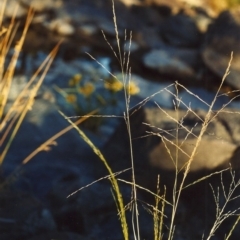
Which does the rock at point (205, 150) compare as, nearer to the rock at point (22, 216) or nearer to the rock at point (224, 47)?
the rock at point (22, 216)

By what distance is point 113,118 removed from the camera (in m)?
4.28

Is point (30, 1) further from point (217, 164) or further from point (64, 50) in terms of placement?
point (217, 164)

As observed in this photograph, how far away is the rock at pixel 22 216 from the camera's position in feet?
8.08

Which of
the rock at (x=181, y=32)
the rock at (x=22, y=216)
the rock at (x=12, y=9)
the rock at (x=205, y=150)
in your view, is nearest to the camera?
the rock at (x=22, y=216)

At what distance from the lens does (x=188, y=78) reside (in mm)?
5461

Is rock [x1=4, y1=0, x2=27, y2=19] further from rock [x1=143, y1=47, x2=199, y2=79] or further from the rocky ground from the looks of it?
rock [x1=143, y1=47, x2=199, y2=79]

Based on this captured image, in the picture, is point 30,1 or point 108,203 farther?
point 30,1

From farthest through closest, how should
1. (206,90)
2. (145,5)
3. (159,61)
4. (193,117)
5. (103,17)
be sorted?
(145,5) → (103,17) → (159,61) → (206,90) → (193,117)

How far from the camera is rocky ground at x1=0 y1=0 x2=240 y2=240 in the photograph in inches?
106

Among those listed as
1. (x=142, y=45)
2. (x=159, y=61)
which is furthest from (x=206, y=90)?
(x=142, y=45)

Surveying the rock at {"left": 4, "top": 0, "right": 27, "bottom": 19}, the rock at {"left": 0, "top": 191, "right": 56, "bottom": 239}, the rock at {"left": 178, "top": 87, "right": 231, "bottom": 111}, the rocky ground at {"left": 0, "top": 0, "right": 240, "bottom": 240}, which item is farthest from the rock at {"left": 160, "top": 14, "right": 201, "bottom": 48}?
the rock at {"left": 0, "top": 191, "right": 56, "bottom": 239}

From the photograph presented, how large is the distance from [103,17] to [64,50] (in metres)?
1.03

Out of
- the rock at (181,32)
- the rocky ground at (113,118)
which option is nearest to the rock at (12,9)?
the rocky ground at (113,118)

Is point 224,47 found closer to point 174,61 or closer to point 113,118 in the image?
point 174,61
